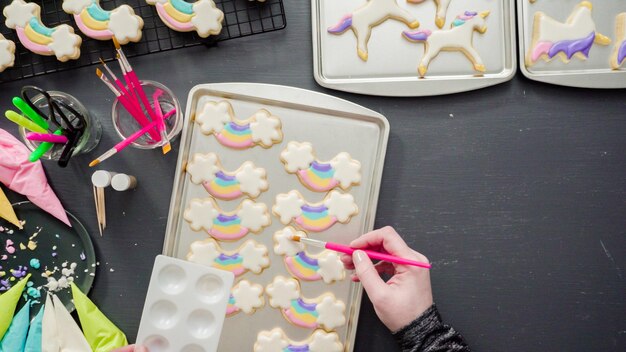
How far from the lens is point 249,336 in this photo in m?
1.07

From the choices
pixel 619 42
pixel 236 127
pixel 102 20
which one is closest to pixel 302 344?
pixel 236 127

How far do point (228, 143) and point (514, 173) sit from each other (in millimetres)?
615

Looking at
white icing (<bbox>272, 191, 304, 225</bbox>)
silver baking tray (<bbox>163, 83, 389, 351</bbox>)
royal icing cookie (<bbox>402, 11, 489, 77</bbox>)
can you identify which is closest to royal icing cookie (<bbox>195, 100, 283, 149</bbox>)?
silver baking tray (<bbox>163, 83, 389, 351</bbox>)

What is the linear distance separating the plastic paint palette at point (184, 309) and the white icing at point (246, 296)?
10cm

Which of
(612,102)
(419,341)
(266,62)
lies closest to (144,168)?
(266,62)

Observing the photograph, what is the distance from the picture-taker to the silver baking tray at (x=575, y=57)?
109cm

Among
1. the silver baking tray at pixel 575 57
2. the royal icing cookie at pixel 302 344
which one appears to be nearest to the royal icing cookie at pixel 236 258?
the royal icing cookie at pixel 302 344

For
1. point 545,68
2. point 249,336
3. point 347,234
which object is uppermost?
point 545,68

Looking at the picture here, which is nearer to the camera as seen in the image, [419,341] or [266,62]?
[419,341]

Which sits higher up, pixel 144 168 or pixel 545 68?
pixel 545 68

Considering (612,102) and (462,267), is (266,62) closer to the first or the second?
(462,267)

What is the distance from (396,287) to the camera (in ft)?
3.08

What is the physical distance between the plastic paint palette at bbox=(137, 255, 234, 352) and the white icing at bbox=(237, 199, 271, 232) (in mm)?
152

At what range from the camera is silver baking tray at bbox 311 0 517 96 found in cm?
109
